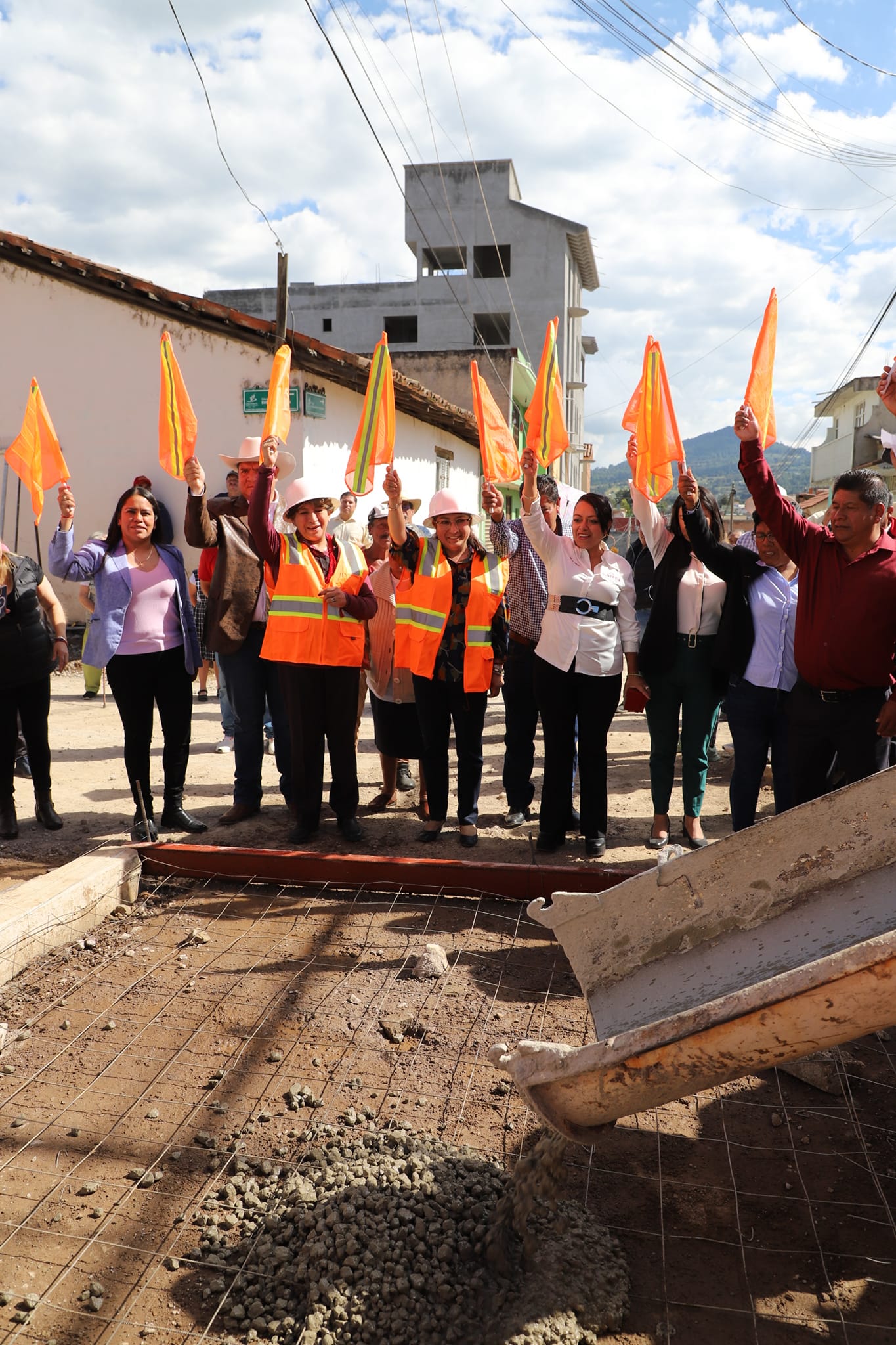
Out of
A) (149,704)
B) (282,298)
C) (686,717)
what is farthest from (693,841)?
(282,298)

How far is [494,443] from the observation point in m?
5.14

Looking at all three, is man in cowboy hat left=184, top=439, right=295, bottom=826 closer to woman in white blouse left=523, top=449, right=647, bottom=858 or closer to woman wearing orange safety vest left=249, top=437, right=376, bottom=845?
woman wearing orange safety vest left=249, top=437, right=376, bottom=845

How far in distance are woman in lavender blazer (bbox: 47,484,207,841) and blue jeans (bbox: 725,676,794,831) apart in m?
2.89

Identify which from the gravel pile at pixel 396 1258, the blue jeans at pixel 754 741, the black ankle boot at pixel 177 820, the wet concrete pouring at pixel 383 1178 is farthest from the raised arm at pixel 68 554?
the blue jeans at pixel 754 741

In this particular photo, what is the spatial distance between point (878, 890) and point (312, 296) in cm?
3192

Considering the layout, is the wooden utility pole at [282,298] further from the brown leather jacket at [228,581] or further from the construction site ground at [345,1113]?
the construction site ground at [345,1113]

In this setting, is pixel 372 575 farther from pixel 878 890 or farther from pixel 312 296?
pixel 312 296

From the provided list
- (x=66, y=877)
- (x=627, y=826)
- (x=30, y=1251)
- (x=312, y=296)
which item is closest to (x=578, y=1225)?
(x=30, y=1251)

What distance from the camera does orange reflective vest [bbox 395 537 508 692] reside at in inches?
197

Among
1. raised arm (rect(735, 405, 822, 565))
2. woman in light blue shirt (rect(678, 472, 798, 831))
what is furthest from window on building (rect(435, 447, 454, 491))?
raised arm (rect(735, 405, 822, 565))

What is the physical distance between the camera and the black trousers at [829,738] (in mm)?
3656

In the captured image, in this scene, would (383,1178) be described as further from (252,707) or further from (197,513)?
(197,513)

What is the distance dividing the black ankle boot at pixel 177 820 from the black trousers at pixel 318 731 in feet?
1.95

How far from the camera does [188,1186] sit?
2539 millimetres
